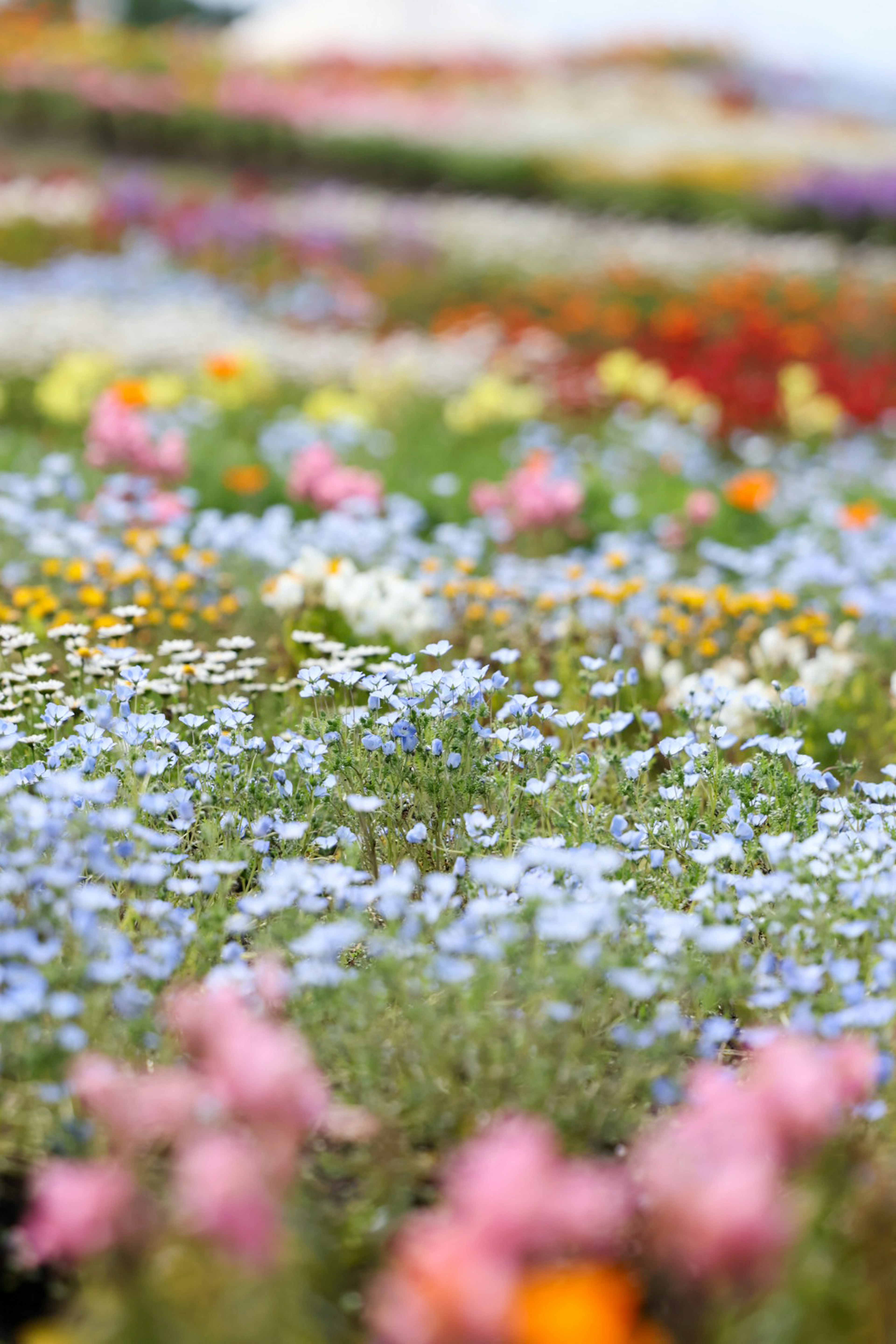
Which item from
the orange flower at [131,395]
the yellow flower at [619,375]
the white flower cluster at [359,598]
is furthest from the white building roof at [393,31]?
the white flower cluster at [359,598]

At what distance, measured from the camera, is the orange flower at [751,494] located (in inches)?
203

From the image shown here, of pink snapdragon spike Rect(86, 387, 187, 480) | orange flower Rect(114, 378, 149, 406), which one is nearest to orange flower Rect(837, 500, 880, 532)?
pink snapdragon spike Rect(86, 387, 187, 480)

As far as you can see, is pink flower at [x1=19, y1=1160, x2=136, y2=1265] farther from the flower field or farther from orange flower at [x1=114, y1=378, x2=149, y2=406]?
orange flower at [x1=114, y1=378, x2=149, y2=406]

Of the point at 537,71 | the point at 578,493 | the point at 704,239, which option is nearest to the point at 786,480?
the point at 578,493

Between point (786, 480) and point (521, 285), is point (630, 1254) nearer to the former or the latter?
point (786, 480)

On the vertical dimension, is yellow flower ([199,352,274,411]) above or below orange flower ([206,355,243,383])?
below

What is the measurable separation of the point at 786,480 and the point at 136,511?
3.88 metres

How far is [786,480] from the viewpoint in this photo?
7.24 meters

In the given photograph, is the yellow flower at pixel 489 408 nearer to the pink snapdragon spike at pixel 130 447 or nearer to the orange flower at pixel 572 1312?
the pink snapdragon spike at pixel 130 447

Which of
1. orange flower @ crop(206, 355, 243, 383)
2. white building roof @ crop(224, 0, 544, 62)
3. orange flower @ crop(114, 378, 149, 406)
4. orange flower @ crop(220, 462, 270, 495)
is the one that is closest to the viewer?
orange flower @ crop(220, 462, 270, 495)

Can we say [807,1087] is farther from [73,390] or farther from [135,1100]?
[73,390]

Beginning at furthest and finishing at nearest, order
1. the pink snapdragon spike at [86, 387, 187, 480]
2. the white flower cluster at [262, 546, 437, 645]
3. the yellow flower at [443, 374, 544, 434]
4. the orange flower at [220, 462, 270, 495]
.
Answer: the yellow flower at [443, 374, 544, 434] < the orange flower at [220, 462, 270, 495] < the pink snapdragon spike at [86, 387, 187, 480] < the white flower cluster at [262, 546, 437, 645]

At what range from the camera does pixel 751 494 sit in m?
5.17

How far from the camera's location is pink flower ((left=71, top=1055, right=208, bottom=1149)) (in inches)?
59.5
